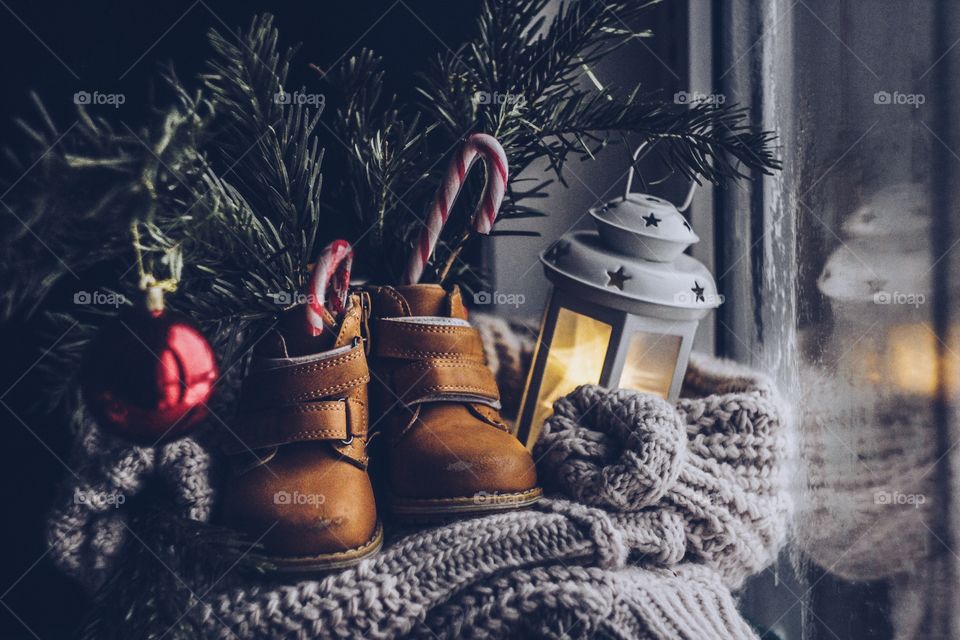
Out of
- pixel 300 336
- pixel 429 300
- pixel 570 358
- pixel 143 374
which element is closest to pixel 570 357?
pixel 570 358

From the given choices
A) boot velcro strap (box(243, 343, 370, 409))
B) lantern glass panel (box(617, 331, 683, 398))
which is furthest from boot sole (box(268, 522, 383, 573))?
lantern glass panel (box(617, 331, 683, 398))

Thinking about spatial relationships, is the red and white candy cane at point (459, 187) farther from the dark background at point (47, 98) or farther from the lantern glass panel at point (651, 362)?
the dark background at point (47, 98)

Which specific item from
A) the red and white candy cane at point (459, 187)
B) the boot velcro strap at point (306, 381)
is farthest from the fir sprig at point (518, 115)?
the boot velcro strap at point (306, 381)

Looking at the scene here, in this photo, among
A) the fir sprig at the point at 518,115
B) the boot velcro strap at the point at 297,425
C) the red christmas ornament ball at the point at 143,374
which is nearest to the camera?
the red christmas ornament ball at the point at 143,374

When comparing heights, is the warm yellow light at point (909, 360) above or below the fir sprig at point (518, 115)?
below

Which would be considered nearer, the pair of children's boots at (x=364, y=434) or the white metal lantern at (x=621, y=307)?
the pair of children's boots at (x=364, y=434)

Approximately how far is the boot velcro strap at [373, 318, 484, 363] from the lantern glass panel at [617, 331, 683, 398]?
0.20 m

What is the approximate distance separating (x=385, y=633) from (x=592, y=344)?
37 centimetres

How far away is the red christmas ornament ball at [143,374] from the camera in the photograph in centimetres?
49

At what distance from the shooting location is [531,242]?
44.0 inches

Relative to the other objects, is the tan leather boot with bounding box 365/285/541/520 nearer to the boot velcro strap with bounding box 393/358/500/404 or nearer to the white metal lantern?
the boot velcro strap with bounding box 393/358/500/404

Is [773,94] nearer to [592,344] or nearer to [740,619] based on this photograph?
[592,344]

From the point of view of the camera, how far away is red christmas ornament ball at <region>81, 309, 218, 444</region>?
1.61 ft

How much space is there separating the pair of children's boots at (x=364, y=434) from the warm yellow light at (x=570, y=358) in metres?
0.13
